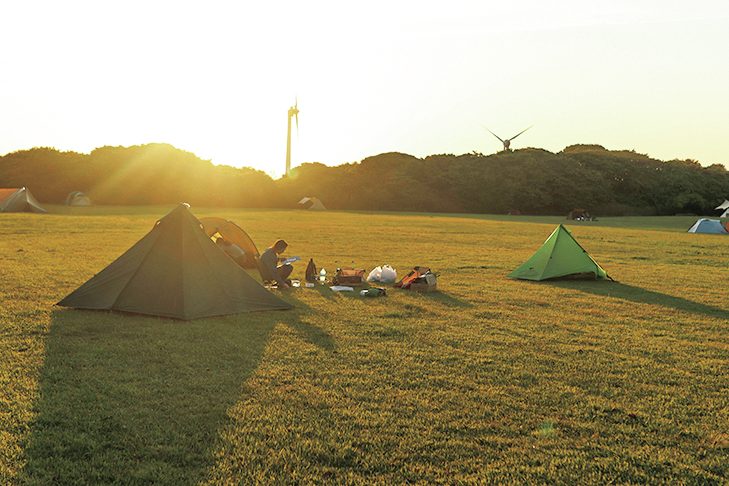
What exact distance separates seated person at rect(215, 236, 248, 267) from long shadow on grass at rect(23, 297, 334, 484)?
6717 mm

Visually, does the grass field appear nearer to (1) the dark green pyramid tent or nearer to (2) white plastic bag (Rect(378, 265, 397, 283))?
(1) the dark green pyramid tent

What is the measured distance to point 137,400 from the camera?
650 centimetres

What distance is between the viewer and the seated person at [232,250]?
17266mm

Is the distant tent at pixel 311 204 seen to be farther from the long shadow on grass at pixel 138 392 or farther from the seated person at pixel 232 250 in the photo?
the long shadow on grass at pixel 138 392

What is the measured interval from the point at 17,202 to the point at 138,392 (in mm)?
50959

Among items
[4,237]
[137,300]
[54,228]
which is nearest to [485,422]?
[137,300]

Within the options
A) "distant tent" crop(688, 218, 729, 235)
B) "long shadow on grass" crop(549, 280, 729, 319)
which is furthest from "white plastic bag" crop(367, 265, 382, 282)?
"distant tent" crop(688, 218, 729, 235)

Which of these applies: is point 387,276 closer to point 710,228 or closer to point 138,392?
point 138,392

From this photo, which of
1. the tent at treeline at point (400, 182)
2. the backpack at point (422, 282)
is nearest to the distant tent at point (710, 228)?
the backpack at point (422, 282)

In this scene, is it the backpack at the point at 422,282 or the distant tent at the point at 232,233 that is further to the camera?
the distant tent at the point at 232,233

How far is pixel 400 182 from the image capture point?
91188 millimetres

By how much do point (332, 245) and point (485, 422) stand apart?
20.2 meters

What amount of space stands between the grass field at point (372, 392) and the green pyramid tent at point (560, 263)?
114 inches

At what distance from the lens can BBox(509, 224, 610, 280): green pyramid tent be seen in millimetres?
16547
